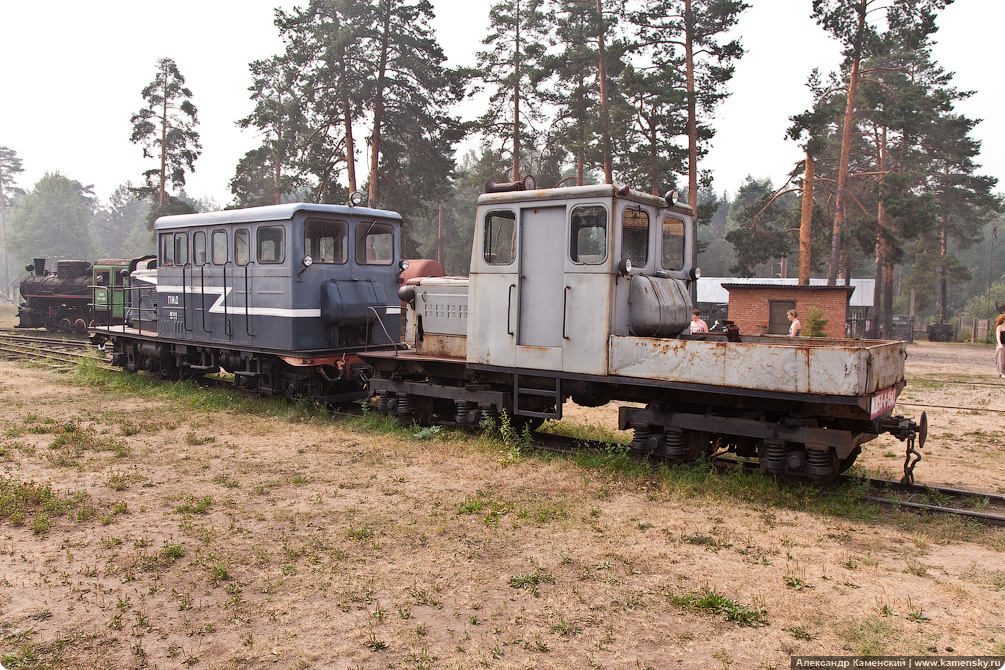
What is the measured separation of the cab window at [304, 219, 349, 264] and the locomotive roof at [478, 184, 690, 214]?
3.72 meters

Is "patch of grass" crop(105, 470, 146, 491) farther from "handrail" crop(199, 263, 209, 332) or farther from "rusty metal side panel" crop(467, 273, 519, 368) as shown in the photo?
"handrail" crop(199, 263, 209, 332)

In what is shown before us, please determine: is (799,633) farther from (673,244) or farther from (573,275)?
(673,244)

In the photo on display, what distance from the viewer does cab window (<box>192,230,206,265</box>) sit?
12.5 meters

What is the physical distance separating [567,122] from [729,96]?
7993 mm

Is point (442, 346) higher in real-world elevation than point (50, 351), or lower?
higher

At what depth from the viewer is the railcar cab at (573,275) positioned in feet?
25.1

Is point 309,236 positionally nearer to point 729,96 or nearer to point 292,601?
point 292,601

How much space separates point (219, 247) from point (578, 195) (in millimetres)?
7445

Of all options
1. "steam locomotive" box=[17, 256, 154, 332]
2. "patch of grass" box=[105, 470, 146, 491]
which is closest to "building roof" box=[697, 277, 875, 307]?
"steam locomotive" box=[17, 256, 154, 332]

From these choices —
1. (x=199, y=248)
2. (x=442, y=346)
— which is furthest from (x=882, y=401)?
(x=199, y=248)

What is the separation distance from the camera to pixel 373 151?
1072 inches

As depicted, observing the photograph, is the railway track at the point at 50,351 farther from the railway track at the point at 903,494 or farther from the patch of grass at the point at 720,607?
the patch of grass at the point at 720,607

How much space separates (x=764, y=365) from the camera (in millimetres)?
6555

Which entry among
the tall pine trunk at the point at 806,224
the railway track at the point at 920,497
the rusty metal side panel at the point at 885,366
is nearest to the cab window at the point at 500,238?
the railway track at the point at 920,497
